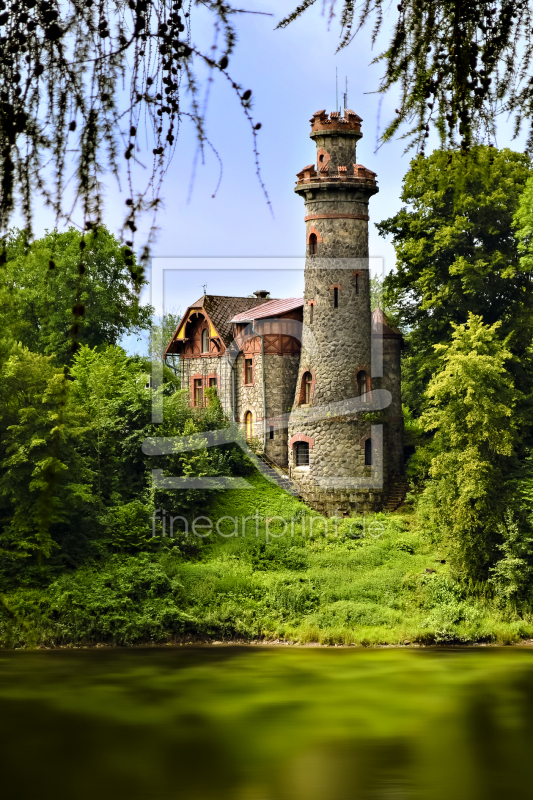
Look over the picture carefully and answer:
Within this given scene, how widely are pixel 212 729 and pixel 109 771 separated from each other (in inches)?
115

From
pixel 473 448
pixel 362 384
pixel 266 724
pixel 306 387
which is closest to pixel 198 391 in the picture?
pixel 306 387

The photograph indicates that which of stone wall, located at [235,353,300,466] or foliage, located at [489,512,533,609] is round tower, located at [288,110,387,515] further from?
foliage, located at [489,512,533,609]

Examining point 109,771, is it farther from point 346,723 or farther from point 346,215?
point 346,215

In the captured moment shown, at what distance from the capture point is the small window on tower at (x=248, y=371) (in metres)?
34.5

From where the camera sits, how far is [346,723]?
795 inches

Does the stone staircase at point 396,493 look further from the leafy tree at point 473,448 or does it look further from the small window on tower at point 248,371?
the small window on tower at point 248,371

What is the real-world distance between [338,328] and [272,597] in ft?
28.1

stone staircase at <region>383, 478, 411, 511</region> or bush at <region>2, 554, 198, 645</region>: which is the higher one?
stone staircase at <region>383, 478, 411, 511</region>

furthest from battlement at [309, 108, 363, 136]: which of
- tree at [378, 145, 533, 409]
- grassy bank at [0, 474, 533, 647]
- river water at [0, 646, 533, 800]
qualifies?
river water at [0, 646, 533, 800]

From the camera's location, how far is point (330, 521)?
1201 inches

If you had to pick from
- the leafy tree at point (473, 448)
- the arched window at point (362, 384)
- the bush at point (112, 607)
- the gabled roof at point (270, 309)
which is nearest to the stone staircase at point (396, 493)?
the arched window at point (362, 384)

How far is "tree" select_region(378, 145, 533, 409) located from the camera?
95.7 feet

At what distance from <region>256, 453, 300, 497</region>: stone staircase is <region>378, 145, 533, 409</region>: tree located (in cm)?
501

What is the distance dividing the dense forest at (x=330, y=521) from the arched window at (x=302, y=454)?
1.28 m
